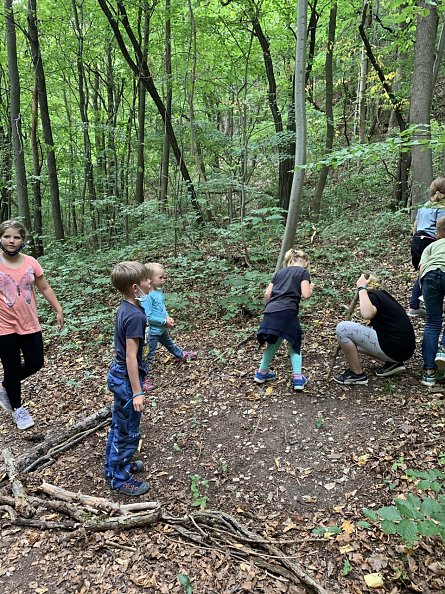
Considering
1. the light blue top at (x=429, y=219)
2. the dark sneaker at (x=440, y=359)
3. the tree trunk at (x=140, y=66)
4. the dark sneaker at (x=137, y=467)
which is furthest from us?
the tree trunk at (x=140, y=66)

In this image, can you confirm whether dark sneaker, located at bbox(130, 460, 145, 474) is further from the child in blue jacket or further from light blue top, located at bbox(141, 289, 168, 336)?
light blue top, located at bbox(141, 289, 168, 336)

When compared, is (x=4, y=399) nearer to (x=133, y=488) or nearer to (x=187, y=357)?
(x=133, y=488)

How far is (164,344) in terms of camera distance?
5.56 m

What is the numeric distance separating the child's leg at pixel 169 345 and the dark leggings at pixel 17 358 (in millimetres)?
1592

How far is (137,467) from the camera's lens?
3596mm

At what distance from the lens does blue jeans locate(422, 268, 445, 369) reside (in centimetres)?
419

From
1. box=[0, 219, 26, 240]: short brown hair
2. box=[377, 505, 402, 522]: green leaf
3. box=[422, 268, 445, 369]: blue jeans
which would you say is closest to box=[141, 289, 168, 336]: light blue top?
Result: box=[0, 219, 26, 240]: short brown hair

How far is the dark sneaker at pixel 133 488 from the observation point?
3299 mm

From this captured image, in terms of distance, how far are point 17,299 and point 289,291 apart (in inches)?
111

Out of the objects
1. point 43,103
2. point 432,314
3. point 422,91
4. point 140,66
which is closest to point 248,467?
point 432,314

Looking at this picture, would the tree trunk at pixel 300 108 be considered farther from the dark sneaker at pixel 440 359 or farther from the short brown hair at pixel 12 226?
the short brown hair at pixel 12 226

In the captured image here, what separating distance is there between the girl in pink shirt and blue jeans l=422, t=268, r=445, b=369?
3961 mm

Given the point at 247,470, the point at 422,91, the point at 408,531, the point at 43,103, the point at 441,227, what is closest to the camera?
the point at 408,531

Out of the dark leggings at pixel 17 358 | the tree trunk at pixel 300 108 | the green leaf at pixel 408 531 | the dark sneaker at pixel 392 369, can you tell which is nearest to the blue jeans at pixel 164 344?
the dark leggings at pixel 17 358
